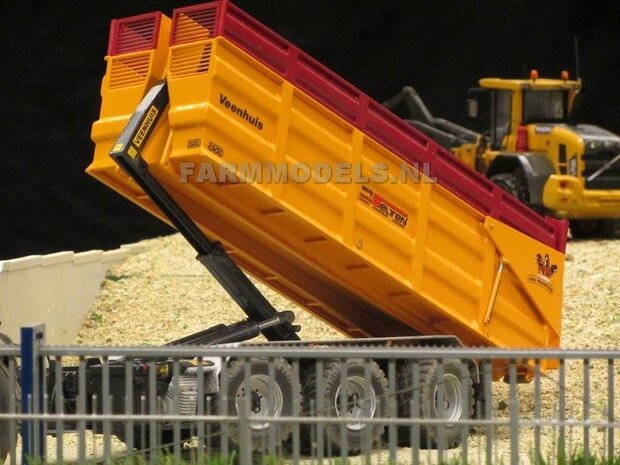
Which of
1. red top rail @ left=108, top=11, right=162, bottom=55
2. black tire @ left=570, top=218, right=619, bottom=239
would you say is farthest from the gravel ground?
red top rail @ left=108, top=11, right=162, bottom=55

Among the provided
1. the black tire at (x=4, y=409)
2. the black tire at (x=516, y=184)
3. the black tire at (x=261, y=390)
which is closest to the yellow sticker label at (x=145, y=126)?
the black tire at (x=261, y=390)

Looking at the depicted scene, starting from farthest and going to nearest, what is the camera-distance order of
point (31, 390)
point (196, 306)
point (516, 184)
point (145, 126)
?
point (516, 184) → point (196, 306) → point (145, 126) → point (31, 390)

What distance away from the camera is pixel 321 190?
841 centimetres

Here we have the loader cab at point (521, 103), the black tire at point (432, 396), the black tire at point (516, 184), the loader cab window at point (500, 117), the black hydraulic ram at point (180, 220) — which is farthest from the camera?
the loader cab window at point (500, 117)

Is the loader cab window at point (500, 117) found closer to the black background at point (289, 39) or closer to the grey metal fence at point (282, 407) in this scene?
the black background at point (289, 39)

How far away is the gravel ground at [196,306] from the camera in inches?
457

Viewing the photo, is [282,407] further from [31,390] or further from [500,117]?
[500,117]

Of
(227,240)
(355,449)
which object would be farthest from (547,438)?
(227,240)

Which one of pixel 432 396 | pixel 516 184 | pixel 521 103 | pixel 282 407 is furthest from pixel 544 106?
pixel 282 407

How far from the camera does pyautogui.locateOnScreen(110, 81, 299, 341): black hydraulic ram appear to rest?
8203 mm

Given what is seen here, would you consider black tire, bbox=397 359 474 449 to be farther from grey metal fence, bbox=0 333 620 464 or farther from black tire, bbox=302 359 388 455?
black tire, bbox=302 359 388 455

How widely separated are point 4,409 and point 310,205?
2159 mm

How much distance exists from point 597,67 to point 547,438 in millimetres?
10305

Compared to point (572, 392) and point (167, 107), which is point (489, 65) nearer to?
point (572, 392)
